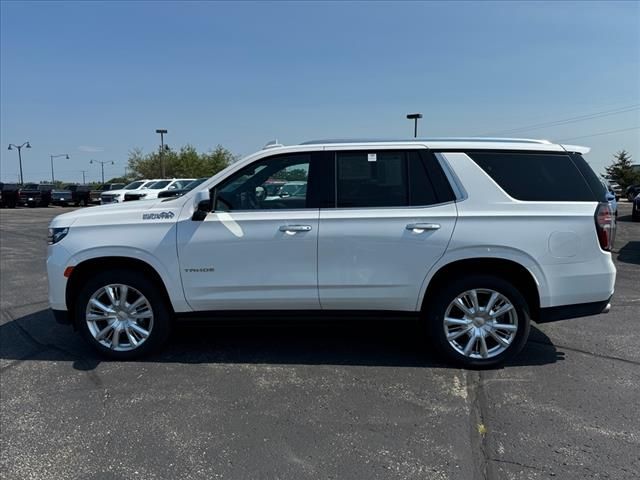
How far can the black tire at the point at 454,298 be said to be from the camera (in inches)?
155

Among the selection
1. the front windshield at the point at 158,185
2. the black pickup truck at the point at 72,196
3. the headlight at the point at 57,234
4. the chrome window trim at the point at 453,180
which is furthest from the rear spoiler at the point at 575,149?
the black pickup truck at the point at 72,196

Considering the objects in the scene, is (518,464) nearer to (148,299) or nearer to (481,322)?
(481,322)

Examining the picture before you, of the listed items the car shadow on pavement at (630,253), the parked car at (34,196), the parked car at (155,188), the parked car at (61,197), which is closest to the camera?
the car shadow on pavement at (630,253)

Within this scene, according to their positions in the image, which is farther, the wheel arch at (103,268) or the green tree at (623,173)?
the green tree at (623,173)

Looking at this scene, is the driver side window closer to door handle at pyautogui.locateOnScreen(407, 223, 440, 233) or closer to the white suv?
the white suv

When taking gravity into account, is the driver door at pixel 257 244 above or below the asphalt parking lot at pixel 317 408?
above

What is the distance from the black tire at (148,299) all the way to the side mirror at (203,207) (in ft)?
2.48

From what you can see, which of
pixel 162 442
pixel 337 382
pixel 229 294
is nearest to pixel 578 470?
pixel 337 382

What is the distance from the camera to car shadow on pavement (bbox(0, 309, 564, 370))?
13.8ft

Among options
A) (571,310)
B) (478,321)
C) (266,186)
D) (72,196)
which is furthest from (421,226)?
(72,196)

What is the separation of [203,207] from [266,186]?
0.56 m

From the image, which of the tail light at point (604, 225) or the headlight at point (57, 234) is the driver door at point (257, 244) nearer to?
the headlight at point (57, 234)

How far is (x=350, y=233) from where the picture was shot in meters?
3.89

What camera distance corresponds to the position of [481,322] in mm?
3980
